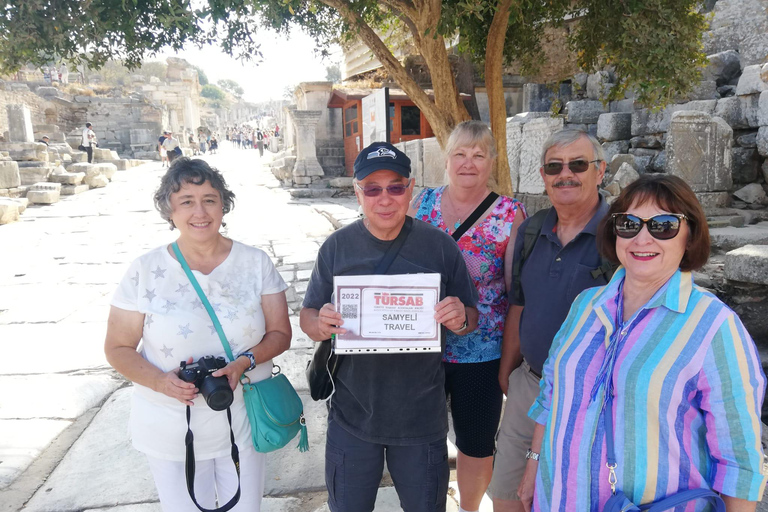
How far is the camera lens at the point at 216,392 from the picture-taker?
1.89 metres

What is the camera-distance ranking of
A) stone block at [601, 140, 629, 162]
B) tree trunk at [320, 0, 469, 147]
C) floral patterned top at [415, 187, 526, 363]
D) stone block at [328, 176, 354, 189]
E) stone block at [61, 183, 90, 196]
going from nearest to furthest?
floral patterned top at [415, 187, 526, 363] < tree trunk at [320, 0, 469, 147] < stone block at [601, 140, 629, 162] < stone block at [328, 176, 354, 189] < stone block at [61, 183, 90, 196]

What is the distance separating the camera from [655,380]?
4.58 ft

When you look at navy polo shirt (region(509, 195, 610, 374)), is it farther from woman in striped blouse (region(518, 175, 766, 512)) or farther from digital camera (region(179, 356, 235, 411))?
digital camera (region(179, 356, 235, 411))

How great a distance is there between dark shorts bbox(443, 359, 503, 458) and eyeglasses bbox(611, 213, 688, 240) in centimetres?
112

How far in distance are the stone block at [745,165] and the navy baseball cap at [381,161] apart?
891 cm

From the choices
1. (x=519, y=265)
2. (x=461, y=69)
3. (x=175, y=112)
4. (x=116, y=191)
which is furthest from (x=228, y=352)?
(x=175, y=112)

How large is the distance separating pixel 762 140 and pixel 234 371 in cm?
924

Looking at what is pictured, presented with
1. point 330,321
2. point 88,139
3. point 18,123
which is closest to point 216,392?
point 330,321

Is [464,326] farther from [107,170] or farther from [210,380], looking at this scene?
[107,170]

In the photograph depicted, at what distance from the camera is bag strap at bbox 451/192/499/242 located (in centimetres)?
245

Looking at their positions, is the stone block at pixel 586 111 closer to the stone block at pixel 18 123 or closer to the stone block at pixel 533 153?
A: the stone block at pixel 533 153

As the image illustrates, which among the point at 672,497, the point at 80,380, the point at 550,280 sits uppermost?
the point at 550,280

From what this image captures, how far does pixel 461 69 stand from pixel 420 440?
57.3ft

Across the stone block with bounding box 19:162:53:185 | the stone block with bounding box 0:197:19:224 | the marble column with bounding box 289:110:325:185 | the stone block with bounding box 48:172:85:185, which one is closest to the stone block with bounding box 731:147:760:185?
the marble column with bounding box 289:110:325:185
